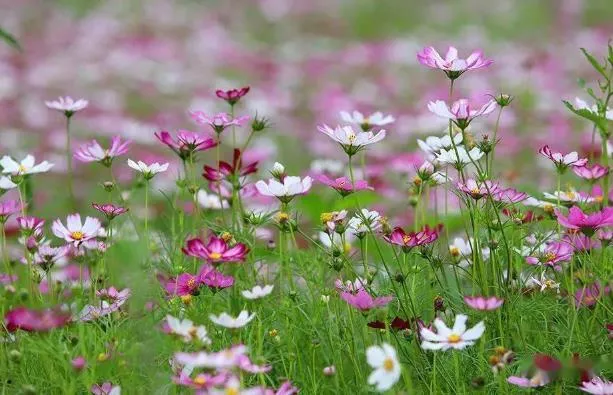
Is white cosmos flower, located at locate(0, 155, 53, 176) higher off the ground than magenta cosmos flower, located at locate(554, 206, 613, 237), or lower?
lower

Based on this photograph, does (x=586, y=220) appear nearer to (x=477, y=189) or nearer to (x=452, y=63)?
(x=477, y=189)

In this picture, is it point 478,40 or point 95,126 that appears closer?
point 95,126

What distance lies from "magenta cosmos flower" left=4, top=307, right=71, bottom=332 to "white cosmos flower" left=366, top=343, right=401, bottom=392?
16.3 inches

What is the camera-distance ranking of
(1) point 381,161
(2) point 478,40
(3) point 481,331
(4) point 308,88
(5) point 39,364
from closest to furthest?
(3) point 481,331
(5) point 39,364
(1) point 381,161
(4) point 308,88
(2) point 478,40

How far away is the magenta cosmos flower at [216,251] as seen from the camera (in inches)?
50.6

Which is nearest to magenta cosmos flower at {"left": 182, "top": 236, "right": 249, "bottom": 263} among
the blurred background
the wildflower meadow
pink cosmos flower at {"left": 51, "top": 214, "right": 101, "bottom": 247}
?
the wildflower meadow

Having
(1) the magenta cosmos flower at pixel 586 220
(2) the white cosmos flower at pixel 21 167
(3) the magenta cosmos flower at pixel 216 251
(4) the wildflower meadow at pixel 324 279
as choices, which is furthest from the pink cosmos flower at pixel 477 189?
(2) the white cosmos flower at pixel 21 167

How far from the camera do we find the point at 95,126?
4602mm

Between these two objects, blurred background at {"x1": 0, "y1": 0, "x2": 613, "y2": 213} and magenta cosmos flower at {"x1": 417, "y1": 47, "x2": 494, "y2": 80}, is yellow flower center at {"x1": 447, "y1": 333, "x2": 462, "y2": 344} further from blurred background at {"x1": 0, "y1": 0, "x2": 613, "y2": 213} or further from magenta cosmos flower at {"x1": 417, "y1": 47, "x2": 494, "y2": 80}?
blurred background at {"x1": 0, "y1": 0, "x2": 613, "y2": 213}

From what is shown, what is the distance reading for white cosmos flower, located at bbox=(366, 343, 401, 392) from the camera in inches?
42.3

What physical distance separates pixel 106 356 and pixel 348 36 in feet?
24.4

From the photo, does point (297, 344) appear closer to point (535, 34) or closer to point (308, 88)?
point (308, 88)

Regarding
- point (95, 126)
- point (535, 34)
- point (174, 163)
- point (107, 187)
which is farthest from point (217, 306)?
point (535, 34)

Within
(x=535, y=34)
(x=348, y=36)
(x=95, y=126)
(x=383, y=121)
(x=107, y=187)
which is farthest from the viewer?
(x=348, y=36)
